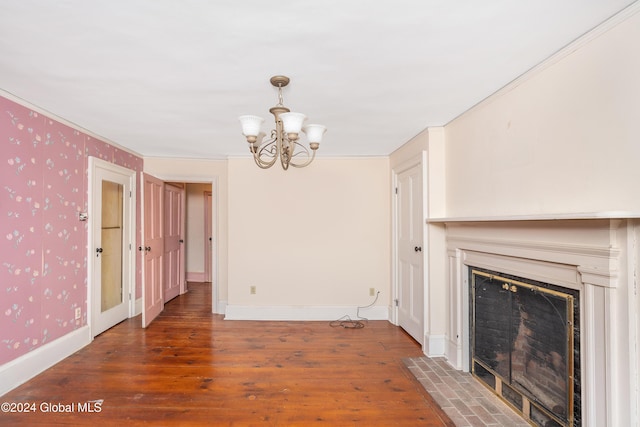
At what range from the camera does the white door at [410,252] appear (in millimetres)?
3482

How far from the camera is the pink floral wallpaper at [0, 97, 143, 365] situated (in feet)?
8.17

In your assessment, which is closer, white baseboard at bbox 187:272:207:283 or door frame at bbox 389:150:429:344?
door frame at bbox 389:150:429:344

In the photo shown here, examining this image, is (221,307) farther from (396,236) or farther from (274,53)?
(274,53)

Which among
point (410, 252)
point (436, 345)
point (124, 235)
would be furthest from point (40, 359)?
point (410, 252)

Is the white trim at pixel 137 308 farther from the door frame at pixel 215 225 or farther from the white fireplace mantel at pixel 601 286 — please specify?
the white fireplace mantel at pixel 601 286

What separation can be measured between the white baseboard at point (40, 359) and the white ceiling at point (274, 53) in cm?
207

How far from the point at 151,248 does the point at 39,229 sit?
1595mm

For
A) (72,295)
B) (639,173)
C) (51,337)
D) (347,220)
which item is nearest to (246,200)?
(347,220)

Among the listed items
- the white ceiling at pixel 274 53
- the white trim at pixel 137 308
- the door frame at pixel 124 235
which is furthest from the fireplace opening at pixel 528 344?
the white trim at pixel 137 308

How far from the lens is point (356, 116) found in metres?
2.93

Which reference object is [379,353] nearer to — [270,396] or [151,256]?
[270,396]

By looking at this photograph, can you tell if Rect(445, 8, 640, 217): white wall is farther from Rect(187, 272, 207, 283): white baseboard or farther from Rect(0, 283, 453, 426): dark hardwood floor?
Rect(187, 272, 207, 283): white baseboard

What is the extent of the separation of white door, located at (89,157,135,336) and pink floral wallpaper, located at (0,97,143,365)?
15 cm

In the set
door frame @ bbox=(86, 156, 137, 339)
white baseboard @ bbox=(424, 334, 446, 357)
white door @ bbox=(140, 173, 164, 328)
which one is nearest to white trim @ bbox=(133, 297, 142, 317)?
door frame @ bbox=(86, 156, 137, 339)
